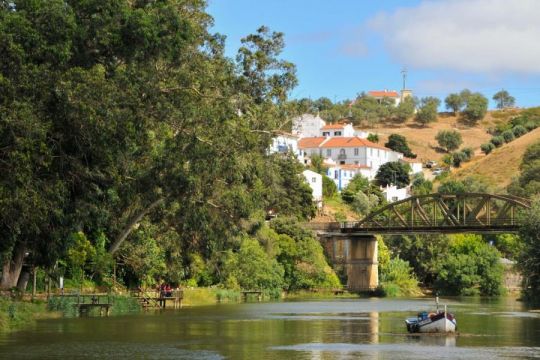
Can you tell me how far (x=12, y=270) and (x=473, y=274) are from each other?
79656 millimetres

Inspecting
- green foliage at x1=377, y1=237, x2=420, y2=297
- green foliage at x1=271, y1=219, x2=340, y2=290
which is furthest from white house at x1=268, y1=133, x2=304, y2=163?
green foliage at x1=377, y1=237, x2=420, y2=297

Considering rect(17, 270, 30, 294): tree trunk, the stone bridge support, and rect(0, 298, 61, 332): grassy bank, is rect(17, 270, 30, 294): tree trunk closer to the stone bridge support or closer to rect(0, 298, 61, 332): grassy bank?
rect(0, 298, 61, 332): grassy bank

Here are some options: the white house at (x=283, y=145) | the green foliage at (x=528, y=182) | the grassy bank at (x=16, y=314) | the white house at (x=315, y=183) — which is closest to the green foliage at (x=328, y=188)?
the white house at (x=315, y=183)

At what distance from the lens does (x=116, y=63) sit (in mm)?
53625

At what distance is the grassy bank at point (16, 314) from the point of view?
47.8 m

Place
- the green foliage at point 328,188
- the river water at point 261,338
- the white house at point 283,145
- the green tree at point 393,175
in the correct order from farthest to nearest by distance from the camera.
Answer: the green tree at point 393,175
the green foliage at point 328,188
the white house at point 283,145
the river water at point 261,338

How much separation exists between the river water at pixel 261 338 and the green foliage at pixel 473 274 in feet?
194

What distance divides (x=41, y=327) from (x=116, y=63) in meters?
14.1

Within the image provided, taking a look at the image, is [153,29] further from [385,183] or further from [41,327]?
[385,183]

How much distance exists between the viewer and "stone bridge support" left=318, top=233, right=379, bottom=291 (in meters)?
125

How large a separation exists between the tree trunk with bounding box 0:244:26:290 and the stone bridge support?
7212 centimetres

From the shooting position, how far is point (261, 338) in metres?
46.5

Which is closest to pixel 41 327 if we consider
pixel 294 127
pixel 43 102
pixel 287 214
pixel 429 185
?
pixel 43 102

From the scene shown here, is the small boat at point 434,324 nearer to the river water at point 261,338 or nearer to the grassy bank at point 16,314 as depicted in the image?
the river water at point 261,338
